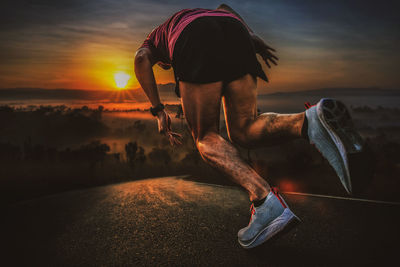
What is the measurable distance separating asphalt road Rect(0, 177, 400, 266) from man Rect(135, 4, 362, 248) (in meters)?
0.31

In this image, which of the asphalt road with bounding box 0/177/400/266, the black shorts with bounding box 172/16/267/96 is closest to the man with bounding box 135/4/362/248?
the black shorts with bounding box 172/16/267/96

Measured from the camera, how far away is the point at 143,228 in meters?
2.08

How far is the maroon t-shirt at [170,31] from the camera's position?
1799 millimetres

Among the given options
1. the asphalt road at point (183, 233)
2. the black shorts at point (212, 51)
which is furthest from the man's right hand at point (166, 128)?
the asphalt road at point (183, 233)

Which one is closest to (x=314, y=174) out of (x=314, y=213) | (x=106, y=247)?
(x=314, y=213)

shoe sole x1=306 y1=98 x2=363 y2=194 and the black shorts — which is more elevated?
the black shorts

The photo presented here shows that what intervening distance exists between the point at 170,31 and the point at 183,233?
146 centimetres

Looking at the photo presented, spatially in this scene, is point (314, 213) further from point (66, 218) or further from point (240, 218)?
point (66, 218)

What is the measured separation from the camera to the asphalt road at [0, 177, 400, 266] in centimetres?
161

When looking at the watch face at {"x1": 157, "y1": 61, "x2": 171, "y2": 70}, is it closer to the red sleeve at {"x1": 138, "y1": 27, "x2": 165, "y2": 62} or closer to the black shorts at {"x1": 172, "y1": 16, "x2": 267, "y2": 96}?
the red sleeve at {"x1": 138, "y1": 27, "x2": 165, "y2": 62}

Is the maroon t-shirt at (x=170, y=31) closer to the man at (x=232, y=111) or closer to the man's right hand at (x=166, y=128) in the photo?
the man at (x=232, y=111)

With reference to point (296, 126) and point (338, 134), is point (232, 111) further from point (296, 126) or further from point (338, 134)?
point (338, 134)

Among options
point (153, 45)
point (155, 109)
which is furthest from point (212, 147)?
point (153, 45)

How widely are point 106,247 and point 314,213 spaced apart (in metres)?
1.74
